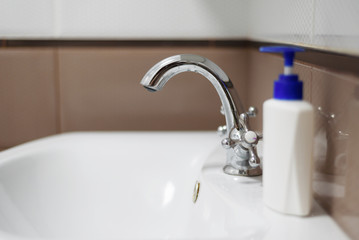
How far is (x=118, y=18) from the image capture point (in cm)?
87

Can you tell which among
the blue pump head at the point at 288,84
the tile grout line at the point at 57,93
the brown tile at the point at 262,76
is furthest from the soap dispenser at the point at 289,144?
the tile grout line at the point at 57,93

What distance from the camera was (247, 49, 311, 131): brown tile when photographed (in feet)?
1.97

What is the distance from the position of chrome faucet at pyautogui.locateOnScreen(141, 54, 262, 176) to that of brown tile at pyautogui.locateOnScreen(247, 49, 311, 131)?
86mm

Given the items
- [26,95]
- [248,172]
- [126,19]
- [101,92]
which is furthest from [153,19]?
[248,172]

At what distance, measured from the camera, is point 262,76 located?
736 mm

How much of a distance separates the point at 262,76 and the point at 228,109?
0.19 metres

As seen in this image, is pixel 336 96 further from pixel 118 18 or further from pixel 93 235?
pixel 118 18

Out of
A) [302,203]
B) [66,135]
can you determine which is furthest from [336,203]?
[66,135]

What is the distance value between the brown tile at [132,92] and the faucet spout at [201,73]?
319 millimetres

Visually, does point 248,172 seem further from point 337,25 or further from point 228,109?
point 337,25

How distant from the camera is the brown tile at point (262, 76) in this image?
60cm

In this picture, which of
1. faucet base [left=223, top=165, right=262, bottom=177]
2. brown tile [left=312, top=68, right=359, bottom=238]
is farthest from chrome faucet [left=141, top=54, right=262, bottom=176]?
brown tile [left=312, top=68, right=359, bottom=238]

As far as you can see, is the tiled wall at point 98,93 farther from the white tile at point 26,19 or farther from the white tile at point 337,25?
the white tile at point 337,25

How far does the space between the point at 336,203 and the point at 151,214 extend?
1.06ft
